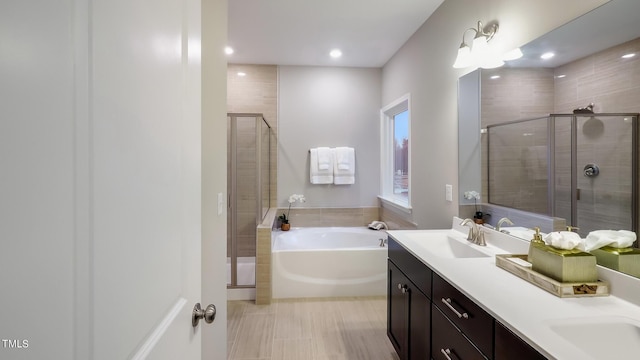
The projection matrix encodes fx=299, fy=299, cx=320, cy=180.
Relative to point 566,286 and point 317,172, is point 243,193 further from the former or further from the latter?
point 566,286

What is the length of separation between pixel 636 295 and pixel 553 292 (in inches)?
9.5

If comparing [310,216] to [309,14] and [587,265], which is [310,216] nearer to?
[309,14]

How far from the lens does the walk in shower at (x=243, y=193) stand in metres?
3.13

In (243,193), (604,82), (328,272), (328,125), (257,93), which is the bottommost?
(328,272)

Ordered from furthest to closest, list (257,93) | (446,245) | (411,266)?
1. (257,93)
2. (446,245)
3. (411,266)

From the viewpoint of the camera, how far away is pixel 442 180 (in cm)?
246

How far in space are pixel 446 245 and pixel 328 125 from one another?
2.46 m

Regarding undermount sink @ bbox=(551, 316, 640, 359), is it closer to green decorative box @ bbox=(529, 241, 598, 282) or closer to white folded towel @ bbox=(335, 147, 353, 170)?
green decorative box @ bbox=(529, 241, 598, 282)

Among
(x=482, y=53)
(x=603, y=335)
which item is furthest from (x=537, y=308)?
(x=482, y=53)

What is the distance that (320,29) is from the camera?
2893mm

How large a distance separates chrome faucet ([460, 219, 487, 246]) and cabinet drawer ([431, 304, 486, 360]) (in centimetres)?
64

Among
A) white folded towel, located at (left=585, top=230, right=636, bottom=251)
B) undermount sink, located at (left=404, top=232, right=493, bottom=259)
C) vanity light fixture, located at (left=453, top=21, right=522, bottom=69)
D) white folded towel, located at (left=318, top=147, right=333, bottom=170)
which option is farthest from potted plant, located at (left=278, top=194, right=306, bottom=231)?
white folded towel, located at (left=585, top=230, right=636, bottom=251)

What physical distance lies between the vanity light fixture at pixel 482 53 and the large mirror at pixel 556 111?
57 mm

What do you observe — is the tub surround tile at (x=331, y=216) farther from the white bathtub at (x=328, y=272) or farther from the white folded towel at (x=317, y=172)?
the white bathtub at (x=328, y=272)
